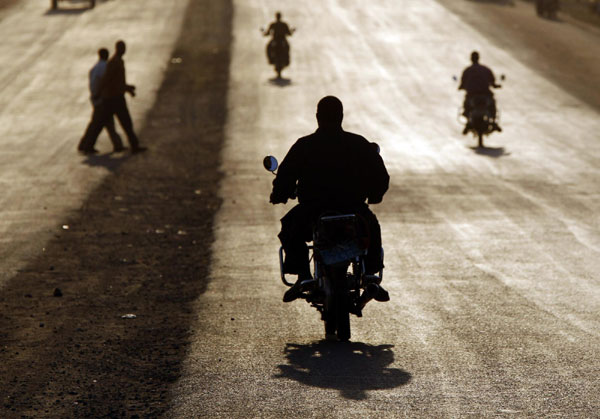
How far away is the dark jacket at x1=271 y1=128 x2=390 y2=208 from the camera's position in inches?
337

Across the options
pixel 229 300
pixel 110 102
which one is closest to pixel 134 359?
pixel 229 300

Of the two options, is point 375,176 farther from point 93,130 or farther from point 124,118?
point 93,130

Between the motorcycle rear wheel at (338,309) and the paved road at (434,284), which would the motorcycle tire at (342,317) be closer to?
the motorcycle rear wheel at (338,309)

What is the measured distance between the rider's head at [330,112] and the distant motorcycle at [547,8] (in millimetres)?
44228

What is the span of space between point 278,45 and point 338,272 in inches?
1098

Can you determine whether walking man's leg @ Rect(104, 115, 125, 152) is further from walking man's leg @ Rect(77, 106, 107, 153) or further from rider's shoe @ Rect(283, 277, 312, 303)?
rider's shoe @ Rect(283, 277, 312, 303)

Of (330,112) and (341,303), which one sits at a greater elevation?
(330,112)

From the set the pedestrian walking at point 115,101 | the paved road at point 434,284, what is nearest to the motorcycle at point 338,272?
the paved road at point 434,284

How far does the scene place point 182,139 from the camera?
25.5 metres

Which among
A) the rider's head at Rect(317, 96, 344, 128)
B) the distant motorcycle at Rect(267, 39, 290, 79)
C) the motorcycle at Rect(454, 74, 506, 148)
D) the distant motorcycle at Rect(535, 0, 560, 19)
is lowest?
the distant motorcycle at Rect(535, 0, 560, 19)

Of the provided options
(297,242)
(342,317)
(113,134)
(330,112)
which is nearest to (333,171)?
(330,112)

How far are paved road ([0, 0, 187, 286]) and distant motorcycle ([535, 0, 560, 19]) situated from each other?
1596cm

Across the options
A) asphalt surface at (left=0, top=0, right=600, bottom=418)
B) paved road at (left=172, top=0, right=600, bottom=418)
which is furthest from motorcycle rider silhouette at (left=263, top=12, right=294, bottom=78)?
paved road at (left=172, top=0, right=600, bottom=418)

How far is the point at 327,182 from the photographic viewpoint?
28.1ft
